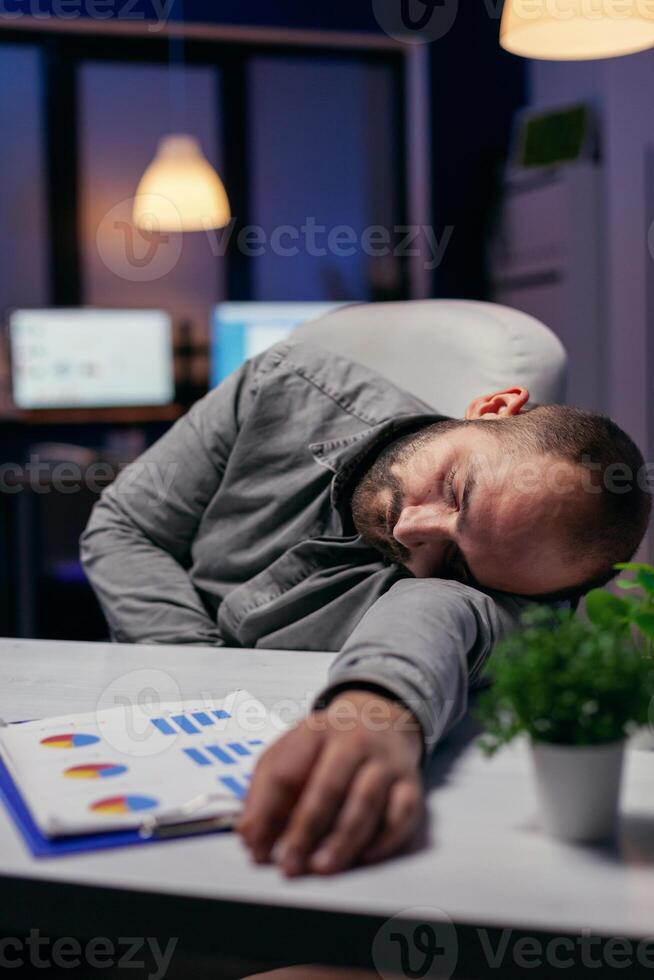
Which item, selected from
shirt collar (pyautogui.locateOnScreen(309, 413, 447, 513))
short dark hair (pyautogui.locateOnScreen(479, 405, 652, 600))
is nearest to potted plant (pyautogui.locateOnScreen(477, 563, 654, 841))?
short dark hair (pyautogui.locateOnScreen(479, 405, 652, 600))

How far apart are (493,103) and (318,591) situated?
14.2 ft

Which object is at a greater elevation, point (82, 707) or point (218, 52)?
point (218, 52)

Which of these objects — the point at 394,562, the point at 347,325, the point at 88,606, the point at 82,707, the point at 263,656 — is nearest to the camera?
the point at 82,707

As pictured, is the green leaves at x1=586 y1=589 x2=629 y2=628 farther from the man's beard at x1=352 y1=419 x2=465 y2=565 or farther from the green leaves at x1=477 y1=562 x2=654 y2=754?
the man's beard at x1=352 y1=419 x2=465 y2=565

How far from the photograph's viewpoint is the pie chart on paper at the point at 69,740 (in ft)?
2.48

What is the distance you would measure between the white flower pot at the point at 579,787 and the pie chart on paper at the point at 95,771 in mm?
281

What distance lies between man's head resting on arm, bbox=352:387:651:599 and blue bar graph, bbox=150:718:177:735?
360 mm

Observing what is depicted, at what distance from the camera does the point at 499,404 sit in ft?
4.42

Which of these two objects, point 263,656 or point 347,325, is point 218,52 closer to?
point 347,325

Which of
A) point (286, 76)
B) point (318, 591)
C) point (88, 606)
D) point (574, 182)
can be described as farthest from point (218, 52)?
point (318, 591)

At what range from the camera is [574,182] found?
13.8ft

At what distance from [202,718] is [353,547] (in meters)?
0.46

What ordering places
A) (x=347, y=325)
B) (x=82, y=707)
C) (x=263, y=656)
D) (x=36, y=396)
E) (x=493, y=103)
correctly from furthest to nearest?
1. (x=493, y=103)
2. (x=36, y=396)
3. (x=347, y=325)
4. (x=263, y=656)
5. (x=82, y=707)

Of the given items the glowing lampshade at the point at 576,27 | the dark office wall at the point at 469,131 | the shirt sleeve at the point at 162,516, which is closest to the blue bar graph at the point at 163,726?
the shirt sleeve at the point at 162,516
